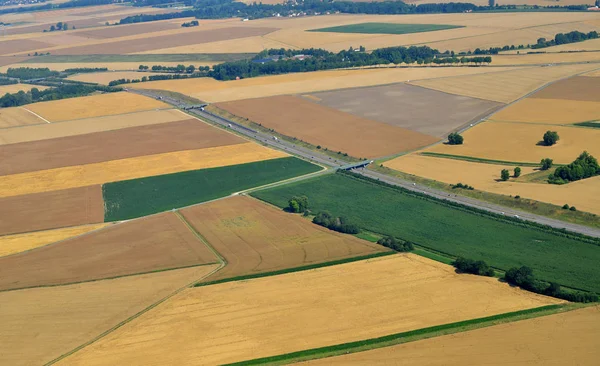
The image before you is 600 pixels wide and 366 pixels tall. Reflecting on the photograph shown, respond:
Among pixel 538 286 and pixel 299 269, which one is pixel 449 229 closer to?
pixel 538 286

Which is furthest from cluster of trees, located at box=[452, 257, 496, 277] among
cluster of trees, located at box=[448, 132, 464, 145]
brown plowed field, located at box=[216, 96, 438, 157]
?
cluster of trees, located at box=[448, 132, 464, 145]

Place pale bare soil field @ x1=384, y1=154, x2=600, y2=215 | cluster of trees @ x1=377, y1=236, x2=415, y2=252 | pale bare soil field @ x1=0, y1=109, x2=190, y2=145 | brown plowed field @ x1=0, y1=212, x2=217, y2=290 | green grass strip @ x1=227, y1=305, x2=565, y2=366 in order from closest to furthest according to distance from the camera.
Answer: green grass strip @ x1=227, y1=305, x2=565, y2=366 < brown plowed field @ x1=0, y1=212, x2=217, y2=290 < cluster of trees @ x1=377, y1=236, x2=415, y2=252 < pale bare soil field @ x1=384, y1=154, x2=600, y2=215 < pale bare soil field @ x1=0, y1=109, x2=190, y2=145

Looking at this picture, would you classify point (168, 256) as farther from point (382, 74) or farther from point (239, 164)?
point (382, 74)

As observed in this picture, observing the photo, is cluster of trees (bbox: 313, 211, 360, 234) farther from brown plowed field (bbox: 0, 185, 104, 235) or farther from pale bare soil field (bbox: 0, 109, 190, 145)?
pale bare soil field (bbox: 0, 109, 190, 145)

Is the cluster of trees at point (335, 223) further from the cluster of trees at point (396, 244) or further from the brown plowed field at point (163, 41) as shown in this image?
the brown plowed field at point (163, 41)

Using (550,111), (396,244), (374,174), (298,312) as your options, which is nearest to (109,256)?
(298,312)
